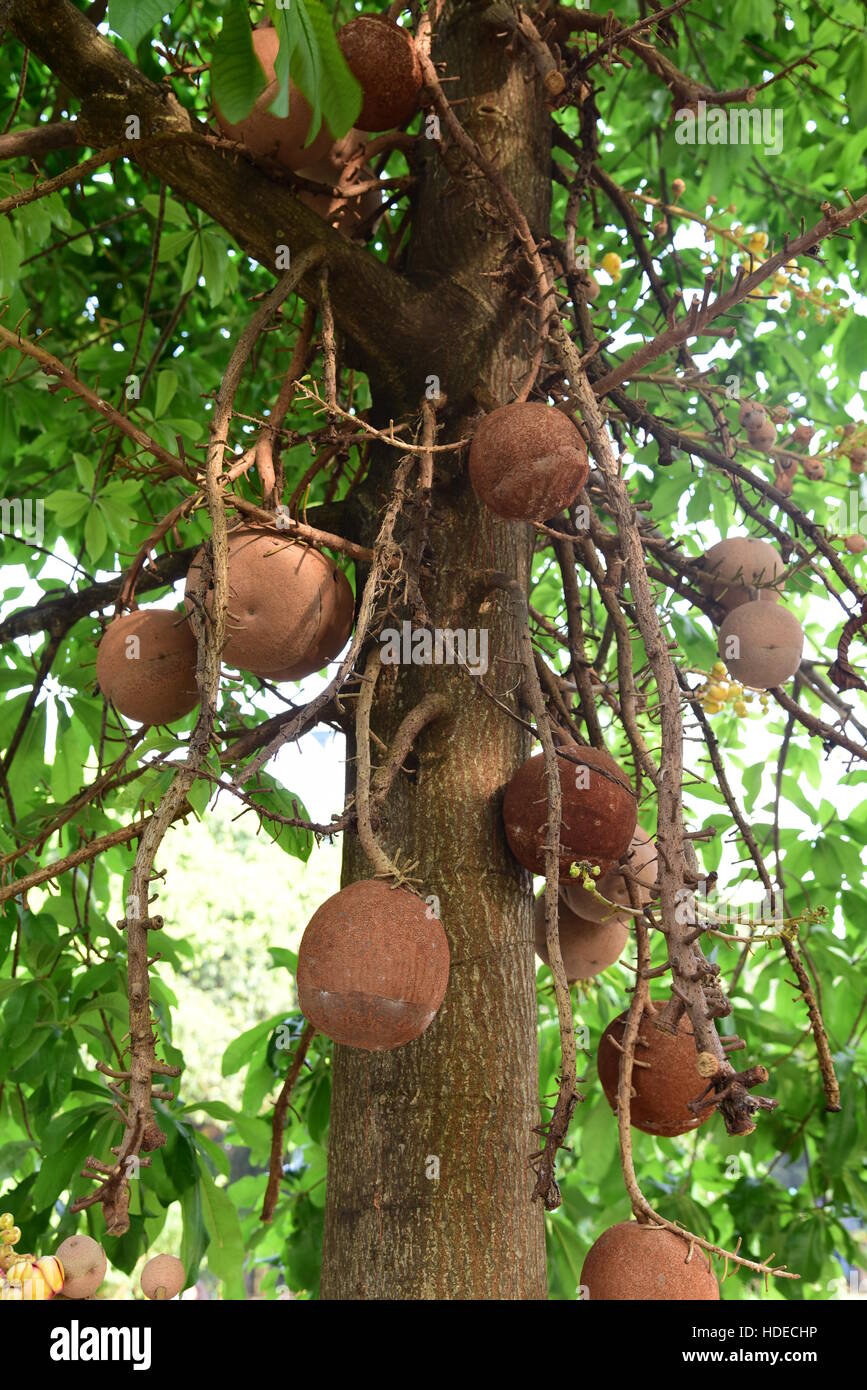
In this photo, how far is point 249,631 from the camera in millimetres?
1550

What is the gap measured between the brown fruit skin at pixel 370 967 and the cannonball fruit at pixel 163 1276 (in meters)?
0.31

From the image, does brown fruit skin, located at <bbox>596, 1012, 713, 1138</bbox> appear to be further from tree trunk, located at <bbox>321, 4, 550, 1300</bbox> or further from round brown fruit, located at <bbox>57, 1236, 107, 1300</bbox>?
round brown fruit, located at <bbox>57, 1236, 107, 1300</bbox>

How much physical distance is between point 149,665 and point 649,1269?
932mm

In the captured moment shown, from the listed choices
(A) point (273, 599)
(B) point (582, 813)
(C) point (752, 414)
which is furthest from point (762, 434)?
(A) point (273, 599)

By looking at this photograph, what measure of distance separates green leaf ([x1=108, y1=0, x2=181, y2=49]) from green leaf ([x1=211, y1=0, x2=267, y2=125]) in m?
0.12

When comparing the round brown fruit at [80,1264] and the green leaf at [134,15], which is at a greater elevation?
the green leaf at [134,15]

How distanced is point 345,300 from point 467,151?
0.91 feet

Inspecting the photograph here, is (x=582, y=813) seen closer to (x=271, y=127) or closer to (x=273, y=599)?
(x=273, y=599)

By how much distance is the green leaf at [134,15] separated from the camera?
1136mm

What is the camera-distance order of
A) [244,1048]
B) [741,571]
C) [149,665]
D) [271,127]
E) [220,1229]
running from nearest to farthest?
1. [149,665]
2. [271,127]
3. [741,571]
4. [220,1229]
5. [244,1048]

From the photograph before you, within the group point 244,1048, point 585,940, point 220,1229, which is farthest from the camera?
point 244,1048

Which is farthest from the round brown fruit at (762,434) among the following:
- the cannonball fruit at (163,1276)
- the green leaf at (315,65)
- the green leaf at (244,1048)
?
the green leaf at (244,1048)

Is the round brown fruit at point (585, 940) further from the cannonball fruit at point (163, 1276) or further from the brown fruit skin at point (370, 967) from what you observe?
the cannonball fruit at point (163, 1276)

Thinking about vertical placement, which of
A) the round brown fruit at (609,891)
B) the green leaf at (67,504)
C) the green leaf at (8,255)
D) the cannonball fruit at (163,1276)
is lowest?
the cannonball fruit at (163,1276)
